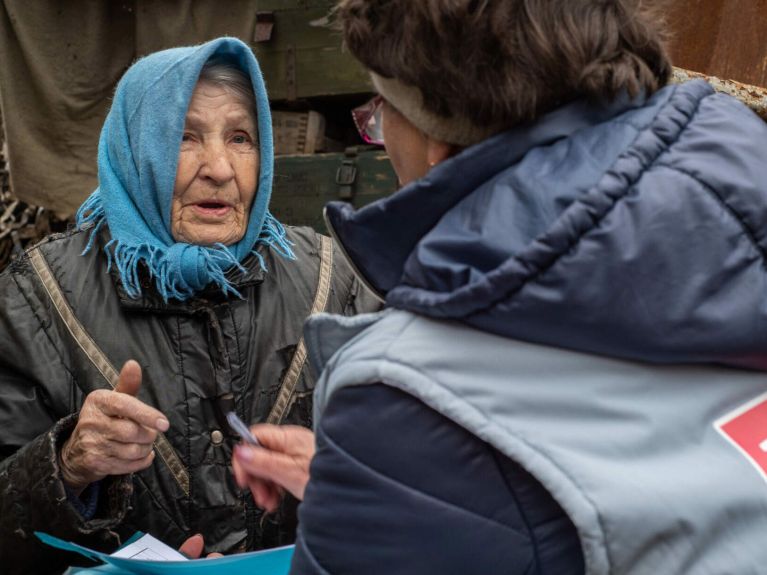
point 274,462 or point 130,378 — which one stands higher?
point 274,462

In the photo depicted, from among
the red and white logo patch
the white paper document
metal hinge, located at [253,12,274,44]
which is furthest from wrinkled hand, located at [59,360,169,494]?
metal hinge, located at [253,12,274,44]

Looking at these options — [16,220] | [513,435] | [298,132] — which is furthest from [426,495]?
[16,220]

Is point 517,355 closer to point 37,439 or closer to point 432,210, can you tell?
point 432,210

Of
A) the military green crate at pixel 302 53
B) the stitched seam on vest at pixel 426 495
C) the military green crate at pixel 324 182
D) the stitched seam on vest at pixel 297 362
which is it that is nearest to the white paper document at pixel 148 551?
the stitched seam on vest at pixel 297 362

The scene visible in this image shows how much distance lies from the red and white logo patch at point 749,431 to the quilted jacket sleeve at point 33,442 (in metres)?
1.32

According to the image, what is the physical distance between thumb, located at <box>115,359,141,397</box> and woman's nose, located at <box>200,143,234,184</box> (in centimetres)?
70

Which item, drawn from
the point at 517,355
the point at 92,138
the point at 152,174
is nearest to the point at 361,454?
the point at 517,355

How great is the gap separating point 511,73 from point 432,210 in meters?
0.19

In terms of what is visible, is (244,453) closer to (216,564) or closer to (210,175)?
(216,564)

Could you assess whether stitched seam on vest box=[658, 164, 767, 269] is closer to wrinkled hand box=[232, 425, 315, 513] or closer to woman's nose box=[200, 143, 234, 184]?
wrinkled hand box=[232, 425, 315, 513]

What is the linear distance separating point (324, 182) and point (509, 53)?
4378 millimetres

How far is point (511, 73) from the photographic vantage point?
1004 mm

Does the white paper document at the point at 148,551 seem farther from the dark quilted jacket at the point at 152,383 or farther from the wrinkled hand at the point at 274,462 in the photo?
the wrinkled hand at the point at 274,462

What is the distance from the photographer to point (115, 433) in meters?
1.68
